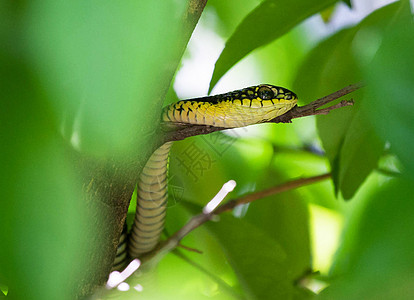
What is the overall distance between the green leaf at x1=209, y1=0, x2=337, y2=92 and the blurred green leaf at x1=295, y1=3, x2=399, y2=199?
0.21ft

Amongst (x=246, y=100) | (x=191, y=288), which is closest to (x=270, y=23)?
(x=246, y=100)

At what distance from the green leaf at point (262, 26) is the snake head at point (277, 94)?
8 centimetres

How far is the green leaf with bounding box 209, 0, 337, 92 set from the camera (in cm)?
55

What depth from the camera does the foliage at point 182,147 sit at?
0.17m

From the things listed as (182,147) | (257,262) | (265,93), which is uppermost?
(265,93)

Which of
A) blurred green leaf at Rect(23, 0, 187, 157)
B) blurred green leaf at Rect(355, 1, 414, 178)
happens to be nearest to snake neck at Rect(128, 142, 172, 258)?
blurred green leaf at Rect(355, 1, 414, 178)

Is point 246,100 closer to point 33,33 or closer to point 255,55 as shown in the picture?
point 255,55

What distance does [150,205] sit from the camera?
0.72 m

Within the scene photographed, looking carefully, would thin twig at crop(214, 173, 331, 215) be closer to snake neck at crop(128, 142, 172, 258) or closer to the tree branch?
snake neck at crop(128, 142, 172, 258)

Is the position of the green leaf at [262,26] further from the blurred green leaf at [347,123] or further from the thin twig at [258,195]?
the thin twig at [258,195]

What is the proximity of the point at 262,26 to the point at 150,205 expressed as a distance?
1.01 feet

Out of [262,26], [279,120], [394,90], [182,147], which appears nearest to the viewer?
[394,90]

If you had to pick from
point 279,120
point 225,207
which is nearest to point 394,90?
point 279,120

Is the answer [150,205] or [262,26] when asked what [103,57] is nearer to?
[262,26]
